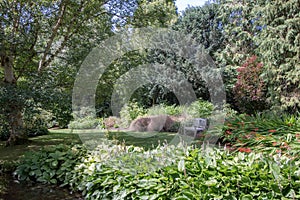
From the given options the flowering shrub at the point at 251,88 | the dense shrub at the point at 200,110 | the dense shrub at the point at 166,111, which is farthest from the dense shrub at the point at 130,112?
the flowering shrub at the point at 251,88

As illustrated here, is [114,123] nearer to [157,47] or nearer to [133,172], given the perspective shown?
[157,47]

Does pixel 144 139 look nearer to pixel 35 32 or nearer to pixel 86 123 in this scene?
pixel 86 123

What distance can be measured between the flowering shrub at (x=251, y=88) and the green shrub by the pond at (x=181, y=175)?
7.16 meters

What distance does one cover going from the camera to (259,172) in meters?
2.45

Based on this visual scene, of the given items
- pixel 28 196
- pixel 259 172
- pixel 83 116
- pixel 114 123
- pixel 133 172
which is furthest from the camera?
pixel 114 123

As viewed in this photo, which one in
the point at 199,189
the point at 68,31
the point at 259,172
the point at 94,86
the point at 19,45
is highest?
the point at 68,31

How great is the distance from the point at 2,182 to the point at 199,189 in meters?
3.06

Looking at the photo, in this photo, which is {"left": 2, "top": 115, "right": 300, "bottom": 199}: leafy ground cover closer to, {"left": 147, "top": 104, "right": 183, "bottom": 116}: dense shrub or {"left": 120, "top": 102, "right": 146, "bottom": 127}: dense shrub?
{"left": 147, "top": 104, "right": 183, "bottom": 116}: dense shrub

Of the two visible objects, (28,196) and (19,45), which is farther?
(19,45)

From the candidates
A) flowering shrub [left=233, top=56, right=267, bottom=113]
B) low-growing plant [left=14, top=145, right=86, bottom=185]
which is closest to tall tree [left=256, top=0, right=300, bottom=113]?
flowering shrub [left=233, top=56, right=267, bottom=113]

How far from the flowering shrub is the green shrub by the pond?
23.5ft

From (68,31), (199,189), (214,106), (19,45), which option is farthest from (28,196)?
(214,106)

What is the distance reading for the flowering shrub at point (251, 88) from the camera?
31.9 ft

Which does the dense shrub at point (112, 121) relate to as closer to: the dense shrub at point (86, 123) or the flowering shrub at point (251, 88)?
the dense shrub at point (86, 123)
